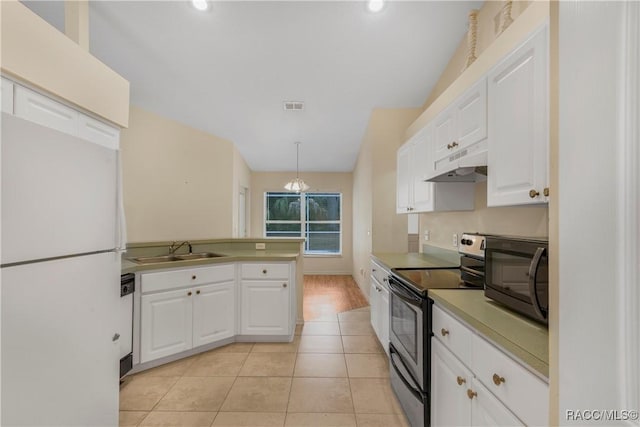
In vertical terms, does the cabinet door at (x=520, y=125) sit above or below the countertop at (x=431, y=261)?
above

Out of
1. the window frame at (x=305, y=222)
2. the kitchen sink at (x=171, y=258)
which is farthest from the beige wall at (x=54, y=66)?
the window frame at (x=305, y=222)

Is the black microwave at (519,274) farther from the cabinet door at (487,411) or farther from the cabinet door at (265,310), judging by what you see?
the cabinet door at (265,310)

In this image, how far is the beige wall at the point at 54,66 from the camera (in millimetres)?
1296

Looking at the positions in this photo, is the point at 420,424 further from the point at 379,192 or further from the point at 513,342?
the point at 379,192

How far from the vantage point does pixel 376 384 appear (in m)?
2.22

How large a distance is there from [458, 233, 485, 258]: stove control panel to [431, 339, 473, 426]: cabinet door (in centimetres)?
75

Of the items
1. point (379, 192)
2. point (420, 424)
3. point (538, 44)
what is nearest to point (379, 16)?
point (538, 44)

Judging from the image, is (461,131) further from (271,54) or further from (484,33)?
(271,54)

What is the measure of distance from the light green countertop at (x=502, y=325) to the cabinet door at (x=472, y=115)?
922 mm

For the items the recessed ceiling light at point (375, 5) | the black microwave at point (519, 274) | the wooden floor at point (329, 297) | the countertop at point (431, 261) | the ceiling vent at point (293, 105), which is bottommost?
the wooden floor at point (329, 297)

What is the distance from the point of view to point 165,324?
2.49m

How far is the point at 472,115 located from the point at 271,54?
83.1 inches

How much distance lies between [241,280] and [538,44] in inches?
114

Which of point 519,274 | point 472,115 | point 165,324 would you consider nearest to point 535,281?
point 519,274
